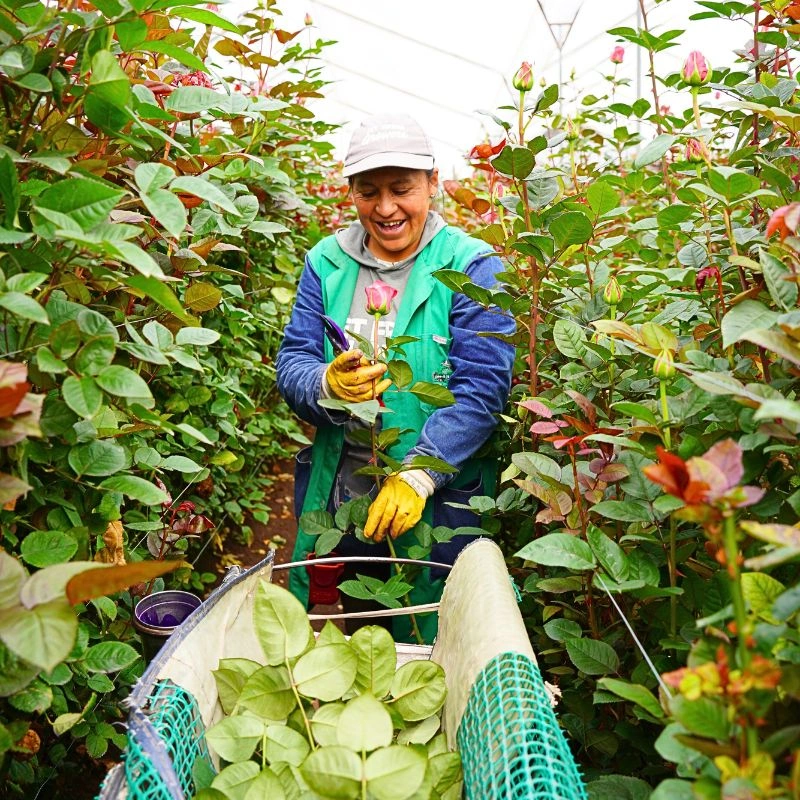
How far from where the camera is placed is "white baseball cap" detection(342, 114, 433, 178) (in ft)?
5.94

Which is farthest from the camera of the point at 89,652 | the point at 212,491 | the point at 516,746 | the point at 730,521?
the point at 212,491

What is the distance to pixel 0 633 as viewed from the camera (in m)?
0.65

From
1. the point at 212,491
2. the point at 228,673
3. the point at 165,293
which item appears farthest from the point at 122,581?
the point at 212,491

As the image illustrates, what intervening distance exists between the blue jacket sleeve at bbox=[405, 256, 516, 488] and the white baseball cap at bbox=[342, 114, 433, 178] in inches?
11.5

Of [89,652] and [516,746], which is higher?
[516,746]

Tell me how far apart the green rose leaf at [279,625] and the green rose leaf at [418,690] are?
5.8 inches

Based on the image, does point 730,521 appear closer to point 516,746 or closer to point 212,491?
point 516,746

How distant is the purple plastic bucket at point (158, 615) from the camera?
1.54 metres

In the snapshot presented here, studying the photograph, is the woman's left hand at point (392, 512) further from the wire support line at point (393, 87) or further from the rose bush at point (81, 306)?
the wire support line at point (393, 87)

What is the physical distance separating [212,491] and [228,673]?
1.71 m

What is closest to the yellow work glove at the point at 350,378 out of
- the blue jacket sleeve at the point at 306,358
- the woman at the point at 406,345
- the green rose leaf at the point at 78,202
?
the woman at the point at 406,345

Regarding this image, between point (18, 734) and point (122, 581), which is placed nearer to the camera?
point (122, 581)

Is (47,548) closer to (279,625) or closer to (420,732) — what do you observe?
(279,625)

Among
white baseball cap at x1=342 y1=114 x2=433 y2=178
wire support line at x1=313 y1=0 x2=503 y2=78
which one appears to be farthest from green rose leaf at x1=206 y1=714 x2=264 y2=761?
wire support line at x1=313 y1=0 x2=503 y2=78
